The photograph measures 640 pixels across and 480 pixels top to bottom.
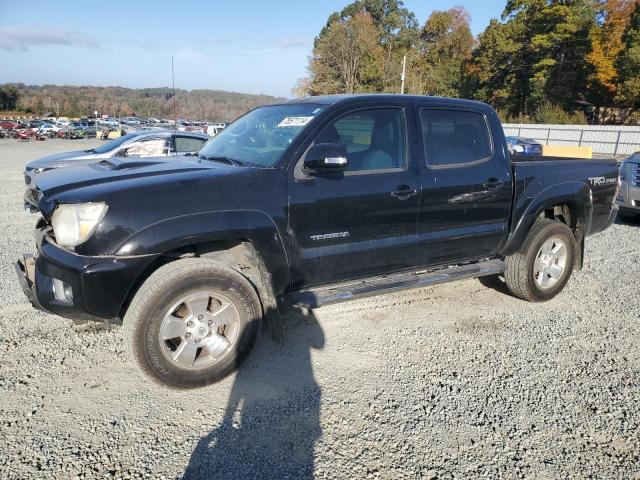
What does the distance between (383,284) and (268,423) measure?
146cm

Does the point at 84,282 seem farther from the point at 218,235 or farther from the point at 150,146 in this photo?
the point at 150,146

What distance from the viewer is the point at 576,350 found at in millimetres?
3844

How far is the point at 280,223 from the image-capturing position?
3.25 meters

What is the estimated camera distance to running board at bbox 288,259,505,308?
138 inches

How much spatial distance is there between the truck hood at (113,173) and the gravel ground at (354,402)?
3.52 ft

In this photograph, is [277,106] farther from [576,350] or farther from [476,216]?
[576,350]

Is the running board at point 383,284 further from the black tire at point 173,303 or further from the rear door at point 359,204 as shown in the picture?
the black tire at point 173,303

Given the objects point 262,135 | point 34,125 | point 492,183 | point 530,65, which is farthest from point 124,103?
point 492,183

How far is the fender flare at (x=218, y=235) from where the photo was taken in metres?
2.85

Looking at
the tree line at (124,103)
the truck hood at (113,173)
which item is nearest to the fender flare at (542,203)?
the truck hood at (113,173)

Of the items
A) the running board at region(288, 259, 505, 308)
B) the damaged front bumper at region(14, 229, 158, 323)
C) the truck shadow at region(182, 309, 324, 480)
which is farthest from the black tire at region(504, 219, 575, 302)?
the damaged front bumper at region(14, 229, 158, 323)

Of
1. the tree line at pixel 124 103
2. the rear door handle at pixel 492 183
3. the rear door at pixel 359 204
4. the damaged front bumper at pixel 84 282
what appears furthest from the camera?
the tree line at pixel 124 103

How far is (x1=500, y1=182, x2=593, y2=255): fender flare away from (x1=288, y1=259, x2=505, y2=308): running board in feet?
0.86

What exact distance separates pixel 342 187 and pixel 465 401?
168 centimetres
